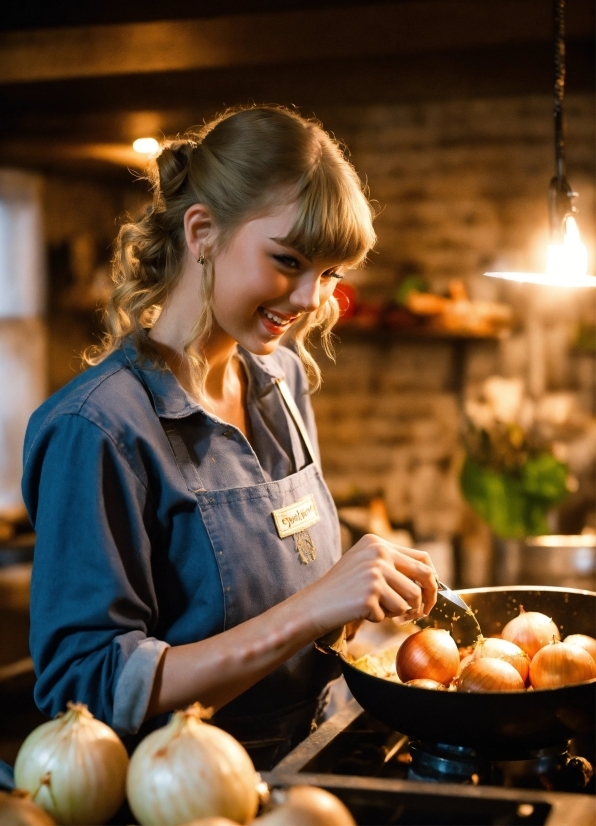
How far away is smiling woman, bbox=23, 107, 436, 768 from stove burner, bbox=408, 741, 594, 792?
20cm

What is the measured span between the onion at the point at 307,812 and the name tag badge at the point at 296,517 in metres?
0.67

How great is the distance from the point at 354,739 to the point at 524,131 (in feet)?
13.0

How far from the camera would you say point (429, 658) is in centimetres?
130

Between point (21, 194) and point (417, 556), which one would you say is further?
point (21, 194)

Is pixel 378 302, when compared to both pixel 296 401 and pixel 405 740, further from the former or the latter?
pixel 405 740

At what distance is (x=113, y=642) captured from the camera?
4.02ft

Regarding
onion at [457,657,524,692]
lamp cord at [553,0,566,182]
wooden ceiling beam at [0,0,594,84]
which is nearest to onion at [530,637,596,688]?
onion at [457,657,524,692]

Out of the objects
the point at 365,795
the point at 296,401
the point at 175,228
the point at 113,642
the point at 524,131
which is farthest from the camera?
the point at 524,131


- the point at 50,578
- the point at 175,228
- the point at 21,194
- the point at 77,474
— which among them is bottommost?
the point at 50,578

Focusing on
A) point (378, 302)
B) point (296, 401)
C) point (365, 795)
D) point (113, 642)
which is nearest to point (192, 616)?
point (113, 642)

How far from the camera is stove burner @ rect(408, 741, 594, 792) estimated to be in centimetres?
114

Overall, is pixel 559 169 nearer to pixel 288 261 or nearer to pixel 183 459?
pixel 288 261

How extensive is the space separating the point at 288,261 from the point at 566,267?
0.44 metres

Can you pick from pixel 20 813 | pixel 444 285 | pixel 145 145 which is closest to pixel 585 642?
pixel 20 813
